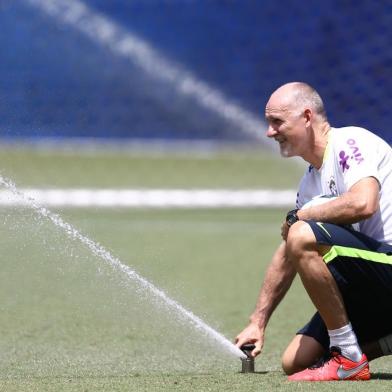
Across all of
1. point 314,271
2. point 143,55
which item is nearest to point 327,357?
point 314,271

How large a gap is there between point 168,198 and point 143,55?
354 centimetres

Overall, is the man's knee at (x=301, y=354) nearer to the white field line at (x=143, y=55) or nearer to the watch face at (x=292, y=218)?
the watch face at (x=292, y=218)

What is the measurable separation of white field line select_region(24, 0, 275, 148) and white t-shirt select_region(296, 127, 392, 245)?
36.4ft

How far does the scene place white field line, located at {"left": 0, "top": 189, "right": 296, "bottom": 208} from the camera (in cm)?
1347

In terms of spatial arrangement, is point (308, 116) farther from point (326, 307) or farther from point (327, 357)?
point (327, 357)

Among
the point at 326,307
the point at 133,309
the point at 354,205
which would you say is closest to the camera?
the point at 354,205

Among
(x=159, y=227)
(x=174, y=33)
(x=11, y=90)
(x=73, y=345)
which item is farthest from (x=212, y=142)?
(x=73, y=345)

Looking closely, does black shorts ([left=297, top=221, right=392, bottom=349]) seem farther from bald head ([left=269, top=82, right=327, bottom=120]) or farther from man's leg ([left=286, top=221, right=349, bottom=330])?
bald head ([left=269, top=82, right=327, bottom=120])

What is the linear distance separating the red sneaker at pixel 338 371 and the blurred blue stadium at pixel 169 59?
1036 centimetres

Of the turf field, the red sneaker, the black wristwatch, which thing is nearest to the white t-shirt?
the black wristwatch

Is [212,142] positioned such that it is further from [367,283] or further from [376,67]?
[367,283]

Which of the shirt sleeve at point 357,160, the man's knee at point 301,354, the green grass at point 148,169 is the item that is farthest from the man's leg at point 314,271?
the green grass at point 148,169

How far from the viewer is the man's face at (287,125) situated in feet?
15.9

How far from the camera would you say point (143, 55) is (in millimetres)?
16891
